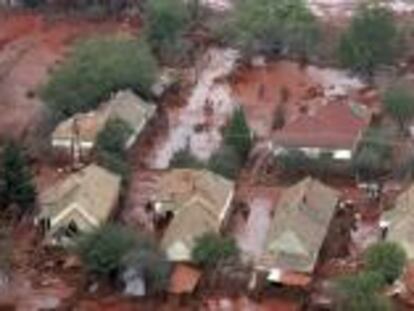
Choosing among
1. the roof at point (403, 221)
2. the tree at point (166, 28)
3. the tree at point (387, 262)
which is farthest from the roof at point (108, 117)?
the tree at point (387, 262)

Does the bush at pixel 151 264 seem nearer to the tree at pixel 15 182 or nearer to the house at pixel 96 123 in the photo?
the tree at pixel 15 182

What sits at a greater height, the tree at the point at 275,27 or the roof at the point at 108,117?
the tree at the point at 275,27

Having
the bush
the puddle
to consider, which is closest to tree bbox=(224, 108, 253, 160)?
the puddle

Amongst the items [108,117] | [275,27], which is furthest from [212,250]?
[275,27]

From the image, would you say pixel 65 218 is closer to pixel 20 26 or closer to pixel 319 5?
pixel 20 26

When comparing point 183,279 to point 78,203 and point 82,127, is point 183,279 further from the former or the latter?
point 82,127

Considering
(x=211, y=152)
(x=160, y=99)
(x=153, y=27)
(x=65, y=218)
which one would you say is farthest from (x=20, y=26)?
(x=65, y=218)
